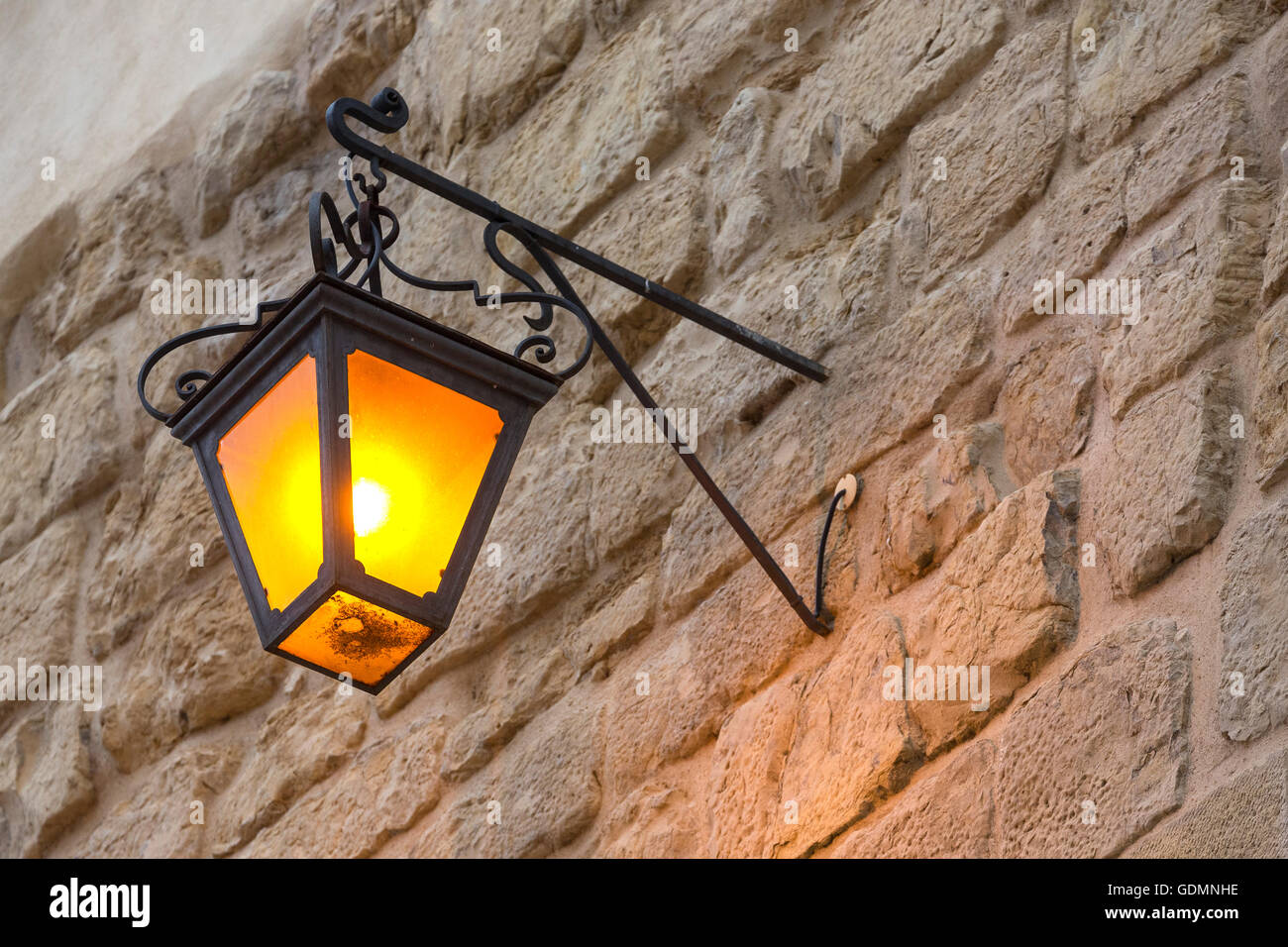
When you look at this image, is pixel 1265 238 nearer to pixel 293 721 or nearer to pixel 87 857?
pixel 293 721

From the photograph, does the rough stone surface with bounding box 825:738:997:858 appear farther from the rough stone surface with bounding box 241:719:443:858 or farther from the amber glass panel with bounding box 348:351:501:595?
the rough stone surface with bounding box 241:719:443:858

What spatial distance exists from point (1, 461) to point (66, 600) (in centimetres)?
59

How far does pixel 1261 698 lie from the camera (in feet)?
6.22

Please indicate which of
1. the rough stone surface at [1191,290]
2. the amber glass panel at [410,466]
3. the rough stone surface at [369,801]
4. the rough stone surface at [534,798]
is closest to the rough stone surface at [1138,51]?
the rough stone surface at [1191,290]

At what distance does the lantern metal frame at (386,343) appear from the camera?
222cm

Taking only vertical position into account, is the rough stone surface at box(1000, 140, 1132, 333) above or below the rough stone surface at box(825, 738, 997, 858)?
above

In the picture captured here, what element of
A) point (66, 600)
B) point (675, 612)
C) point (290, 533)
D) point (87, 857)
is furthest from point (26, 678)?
point (290, 533)

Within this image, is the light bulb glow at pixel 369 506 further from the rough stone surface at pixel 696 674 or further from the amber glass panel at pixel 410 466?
the rough stone surface at pixel 696 674

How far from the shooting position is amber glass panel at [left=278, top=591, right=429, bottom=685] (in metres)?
2.18

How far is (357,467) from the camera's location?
220cm

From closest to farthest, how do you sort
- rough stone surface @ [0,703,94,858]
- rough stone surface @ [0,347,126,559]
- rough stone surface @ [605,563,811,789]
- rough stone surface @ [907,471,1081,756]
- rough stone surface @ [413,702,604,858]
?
rough stone surface @ [907,471,1081,756] → rough stone surface @ [605,563,811,789] → rough stone surface @ [413,702,604,858] → rough stone surface @ [0,703,94,858] → rough stone surface @ [0,347,126,559]

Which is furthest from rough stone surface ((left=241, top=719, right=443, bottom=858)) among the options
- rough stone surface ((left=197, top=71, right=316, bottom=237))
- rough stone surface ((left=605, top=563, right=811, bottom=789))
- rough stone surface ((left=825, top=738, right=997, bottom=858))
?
rough stone surface ((left=197, top=71, right=316, bottom=237))

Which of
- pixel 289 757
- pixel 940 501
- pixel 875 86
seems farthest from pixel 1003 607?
pixel 289 757

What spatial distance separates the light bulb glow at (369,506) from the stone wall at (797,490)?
26.7 inches
